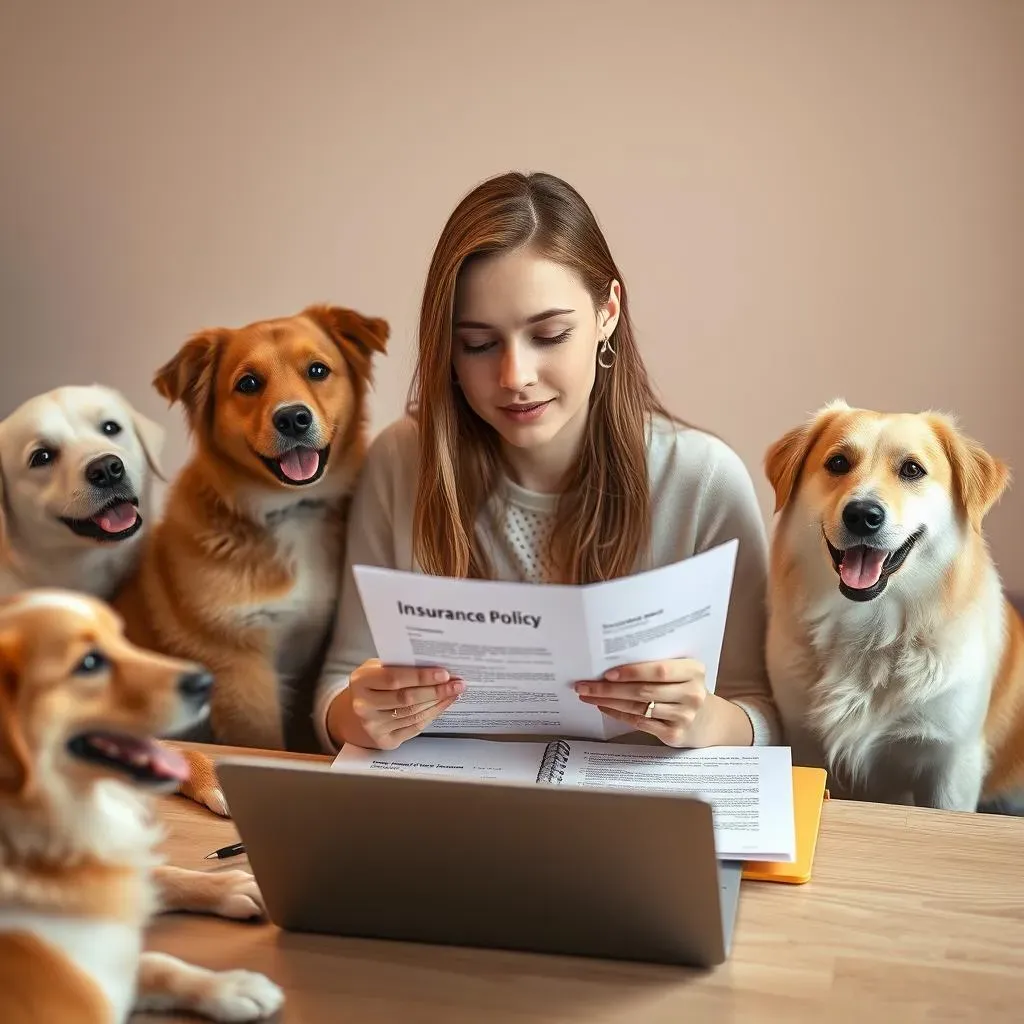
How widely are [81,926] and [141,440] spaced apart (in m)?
1.17

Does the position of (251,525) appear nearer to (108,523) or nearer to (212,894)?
(108,523)

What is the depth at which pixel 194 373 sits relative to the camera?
1811 mm

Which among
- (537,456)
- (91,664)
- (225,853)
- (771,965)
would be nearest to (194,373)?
(537,456)

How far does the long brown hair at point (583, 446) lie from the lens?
1.54 meters

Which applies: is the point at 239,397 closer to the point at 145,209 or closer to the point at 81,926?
the point at 81,926

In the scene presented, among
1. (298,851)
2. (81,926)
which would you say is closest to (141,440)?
(298,851)

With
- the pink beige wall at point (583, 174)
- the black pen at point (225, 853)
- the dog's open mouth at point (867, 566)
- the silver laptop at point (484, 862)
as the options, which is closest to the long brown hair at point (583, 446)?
the dog's open mouth at point (867, 566)

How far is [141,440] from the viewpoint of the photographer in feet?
6.19

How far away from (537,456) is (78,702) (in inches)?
38.3

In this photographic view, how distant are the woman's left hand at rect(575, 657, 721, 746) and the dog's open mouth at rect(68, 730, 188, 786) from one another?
493 millimetres

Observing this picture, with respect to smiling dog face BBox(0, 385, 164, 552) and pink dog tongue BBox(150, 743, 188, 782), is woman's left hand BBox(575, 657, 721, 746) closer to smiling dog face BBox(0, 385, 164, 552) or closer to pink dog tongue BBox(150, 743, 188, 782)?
pink dog tongue BBox(150, 743, 188, 782)

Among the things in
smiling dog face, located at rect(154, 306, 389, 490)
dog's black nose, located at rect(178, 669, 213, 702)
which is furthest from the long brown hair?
dog's black nose, located at rect(178, 669, 213, 702)

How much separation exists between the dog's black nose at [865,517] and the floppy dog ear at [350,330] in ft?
2.57

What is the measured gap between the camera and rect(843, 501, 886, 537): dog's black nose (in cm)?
146
